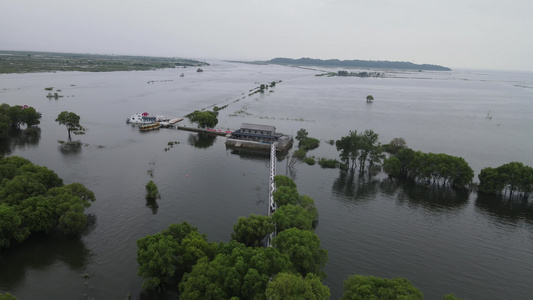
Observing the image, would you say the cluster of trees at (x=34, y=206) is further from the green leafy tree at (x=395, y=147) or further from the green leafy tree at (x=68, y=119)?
the green leafy tree at (x=395, y=147)

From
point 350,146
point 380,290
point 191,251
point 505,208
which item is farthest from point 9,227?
point 505,208

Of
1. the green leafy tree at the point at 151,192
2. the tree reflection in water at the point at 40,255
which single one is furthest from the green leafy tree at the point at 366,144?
the tree reflection in water at the point at 40,255

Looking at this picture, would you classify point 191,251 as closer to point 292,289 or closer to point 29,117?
point 292,289

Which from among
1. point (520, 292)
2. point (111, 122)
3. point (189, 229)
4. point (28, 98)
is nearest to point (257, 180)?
point (189, 229)

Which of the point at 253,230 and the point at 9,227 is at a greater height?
the point at 253,230

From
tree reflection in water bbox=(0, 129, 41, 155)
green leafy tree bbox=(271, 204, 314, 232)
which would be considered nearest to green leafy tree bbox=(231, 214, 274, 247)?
green leafy tree bbox=(271, 204, 314, 232)

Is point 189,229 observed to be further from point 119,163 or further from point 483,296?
point 119,163

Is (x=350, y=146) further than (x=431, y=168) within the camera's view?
Yes
